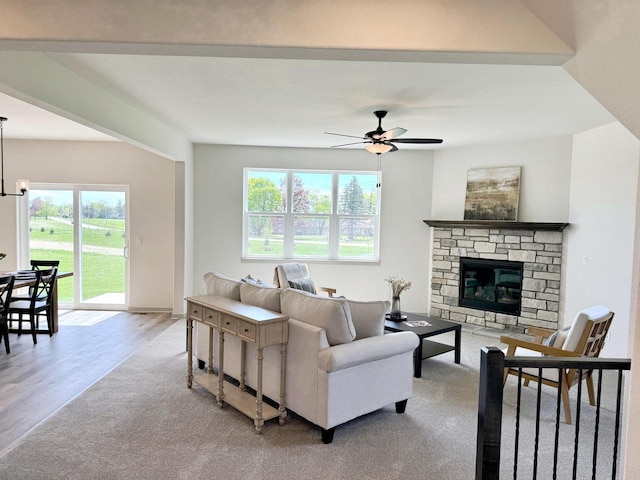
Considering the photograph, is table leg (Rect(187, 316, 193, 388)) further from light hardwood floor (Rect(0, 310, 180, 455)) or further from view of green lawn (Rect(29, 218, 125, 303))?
view of green lawn (Rect(29, 218, 125, 303))

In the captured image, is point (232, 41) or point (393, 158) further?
point (393, 158)

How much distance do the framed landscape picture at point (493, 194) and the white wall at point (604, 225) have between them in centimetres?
72

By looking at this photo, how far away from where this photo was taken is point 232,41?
179cm

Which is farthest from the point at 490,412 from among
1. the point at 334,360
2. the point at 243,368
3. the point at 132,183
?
the point at 132,183

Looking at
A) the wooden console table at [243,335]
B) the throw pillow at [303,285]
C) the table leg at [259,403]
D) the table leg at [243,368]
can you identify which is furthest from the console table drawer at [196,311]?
the throw pillow at [303,285]

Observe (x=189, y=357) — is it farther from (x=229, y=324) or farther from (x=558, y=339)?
(x=558, y=339)

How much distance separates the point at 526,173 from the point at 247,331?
4613 millimetres

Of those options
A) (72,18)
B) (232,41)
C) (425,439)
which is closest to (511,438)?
(425,439)

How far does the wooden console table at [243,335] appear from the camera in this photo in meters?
2.79

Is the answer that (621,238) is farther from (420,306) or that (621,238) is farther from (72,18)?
(72,18)

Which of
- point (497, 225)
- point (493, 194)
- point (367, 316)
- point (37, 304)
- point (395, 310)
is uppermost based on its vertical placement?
point (493, 194)

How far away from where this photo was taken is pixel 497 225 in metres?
5.61

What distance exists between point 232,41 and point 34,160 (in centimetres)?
588

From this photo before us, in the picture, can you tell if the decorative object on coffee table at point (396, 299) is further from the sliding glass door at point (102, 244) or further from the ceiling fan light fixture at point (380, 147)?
the sliding glass door at point (102, 244)
